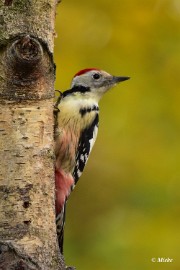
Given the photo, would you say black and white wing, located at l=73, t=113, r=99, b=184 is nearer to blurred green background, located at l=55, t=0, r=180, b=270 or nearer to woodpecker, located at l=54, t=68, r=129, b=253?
woodpecker, located at l=54, t=68, r=129, b=253

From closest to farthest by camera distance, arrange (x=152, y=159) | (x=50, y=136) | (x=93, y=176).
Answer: (x=50, y=136), (x=152, y=159), (x=93, y=176)

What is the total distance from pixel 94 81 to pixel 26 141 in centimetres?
232

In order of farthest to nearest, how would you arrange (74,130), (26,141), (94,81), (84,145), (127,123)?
(127,123) → (94,81) → (84,145) → (74,130) → (26,141)

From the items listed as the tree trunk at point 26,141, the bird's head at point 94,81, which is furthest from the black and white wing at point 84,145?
the tree trunk at point 26,141

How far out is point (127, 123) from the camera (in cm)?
621

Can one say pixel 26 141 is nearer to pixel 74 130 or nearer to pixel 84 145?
pixel 74 130

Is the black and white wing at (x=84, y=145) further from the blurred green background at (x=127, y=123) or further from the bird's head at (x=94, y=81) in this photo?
the blurred green background at (x=127, y=123)

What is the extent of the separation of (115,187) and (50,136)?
287cm

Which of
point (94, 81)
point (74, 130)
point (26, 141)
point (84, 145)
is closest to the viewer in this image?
point (26, 141)

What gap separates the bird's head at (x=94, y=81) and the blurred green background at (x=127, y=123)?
0.49m

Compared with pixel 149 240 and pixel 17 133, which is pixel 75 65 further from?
pixel 17 133

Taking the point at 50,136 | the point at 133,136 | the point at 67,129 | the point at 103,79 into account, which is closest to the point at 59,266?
the point at 50,136

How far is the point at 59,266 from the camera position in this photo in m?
3.41

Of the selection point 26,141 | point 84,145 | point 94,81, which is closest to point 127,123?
point 94,81
